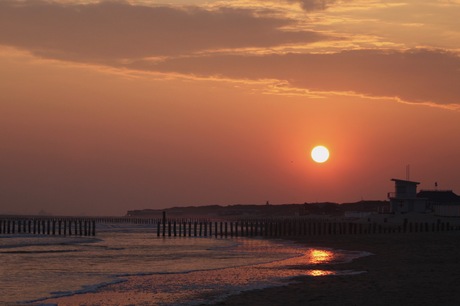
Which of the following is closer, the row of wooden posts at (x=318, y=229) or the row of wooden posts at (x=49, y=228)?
the row of wooden posts at (x=318, y=229)

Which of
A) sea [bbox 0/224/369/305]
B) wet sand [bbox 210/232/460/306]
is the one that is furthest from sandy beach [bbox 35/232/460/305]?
sea [bbox 0/224/369/305]

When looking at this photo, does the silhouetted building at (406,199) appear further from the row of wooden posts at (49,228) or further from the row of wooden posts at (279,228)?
the row of wooden posts at (49,228)

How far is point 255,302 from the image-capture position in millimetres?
18859

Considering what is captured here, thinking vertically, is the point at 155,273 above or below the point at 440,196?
below

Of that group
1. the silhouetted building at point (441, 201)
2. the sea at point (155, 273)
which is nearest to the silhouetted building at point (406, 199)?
the silhouetted building at point (441, 201)

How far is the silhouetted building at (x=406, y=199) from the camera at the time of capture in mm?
83375

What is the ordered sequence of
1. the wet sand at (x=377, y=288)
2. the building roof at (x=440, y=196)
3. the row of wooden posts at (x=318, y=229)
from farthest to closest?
the building roof at (x=440, y=196) < the row of wooden posts at (x=318, y=229) < the wet sand at (x=377, y=288)

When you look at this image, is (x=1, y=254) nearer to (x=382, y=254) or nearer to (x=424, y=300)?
(x=382, y=254)

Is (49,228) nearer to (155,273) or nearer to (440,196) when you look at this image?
(440,196)

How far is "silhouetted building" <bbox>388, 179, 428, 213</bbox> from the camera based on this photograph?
8338 centimetres

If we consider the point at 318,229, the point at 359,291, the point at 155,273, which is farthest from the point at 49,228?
the point at 359,291

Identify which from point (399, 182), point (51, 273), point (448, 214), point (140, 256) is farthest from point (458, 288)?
point (448, 214)

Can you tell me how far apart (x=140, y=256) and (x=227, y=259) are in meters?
5.37

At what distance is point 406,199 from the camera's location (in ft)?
274
